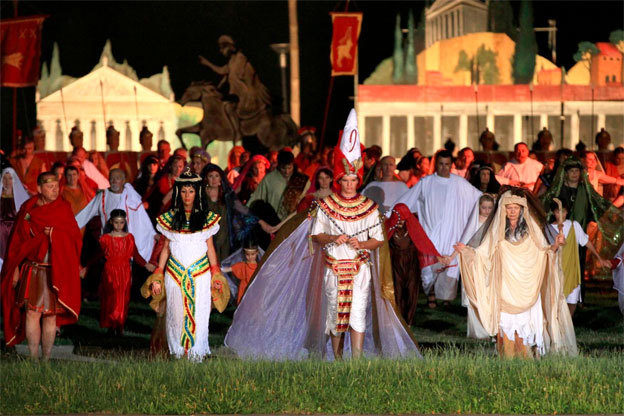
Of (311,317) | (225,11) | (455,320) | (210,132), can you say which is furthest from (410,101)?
(311,317)

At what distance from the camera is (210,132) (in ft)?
93.8

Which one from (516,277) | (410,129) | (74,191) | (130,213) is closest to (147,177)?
(74,191)

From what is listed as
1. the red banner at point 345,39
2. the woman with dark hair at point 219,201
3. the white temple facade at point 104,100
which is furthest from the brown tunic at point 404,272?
the white temple facade at point 104,100

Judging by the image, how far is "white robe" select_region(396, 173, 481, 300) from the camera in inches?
685

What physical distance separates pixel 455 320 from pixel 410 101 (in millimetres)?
20635

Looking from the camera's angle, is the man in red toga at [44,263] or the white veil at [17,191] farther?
the white veil at [17,191]

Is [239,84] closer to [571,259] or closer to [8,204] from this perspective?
[8,204]

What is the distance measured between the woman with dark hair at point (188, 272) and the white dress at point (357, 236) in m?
0.98

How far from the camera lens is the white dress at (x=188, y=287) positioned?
40.0ft

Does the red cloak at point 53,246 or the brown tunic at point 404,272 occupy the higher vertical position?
the red cloak at point 53,246

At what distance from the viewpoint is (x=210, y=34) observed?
105 ft

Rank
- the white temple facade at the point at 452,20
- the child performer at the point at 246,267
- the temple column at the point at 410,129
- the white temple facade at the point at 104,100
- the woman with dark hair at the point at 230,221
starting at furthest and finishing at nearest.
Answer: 1. the temple column at the point at 410,129
2. the white temple facade at the point at 452,20
3. the white temple facade at the point at 104,100
4. the woman with dark hair at the point at 230,221
5. the child performer at the point at 246,267

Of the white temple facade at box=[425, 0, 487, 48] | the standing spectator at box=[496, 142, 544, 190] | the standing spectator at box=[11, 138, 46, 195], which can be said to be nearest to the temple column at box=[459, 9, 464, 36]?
the white temple facade at box=[425, 0, 487, 48]

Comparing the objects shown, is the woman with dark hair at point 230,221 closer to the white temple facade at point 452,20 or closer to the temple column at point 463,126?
the white temple facade at point 452,20
